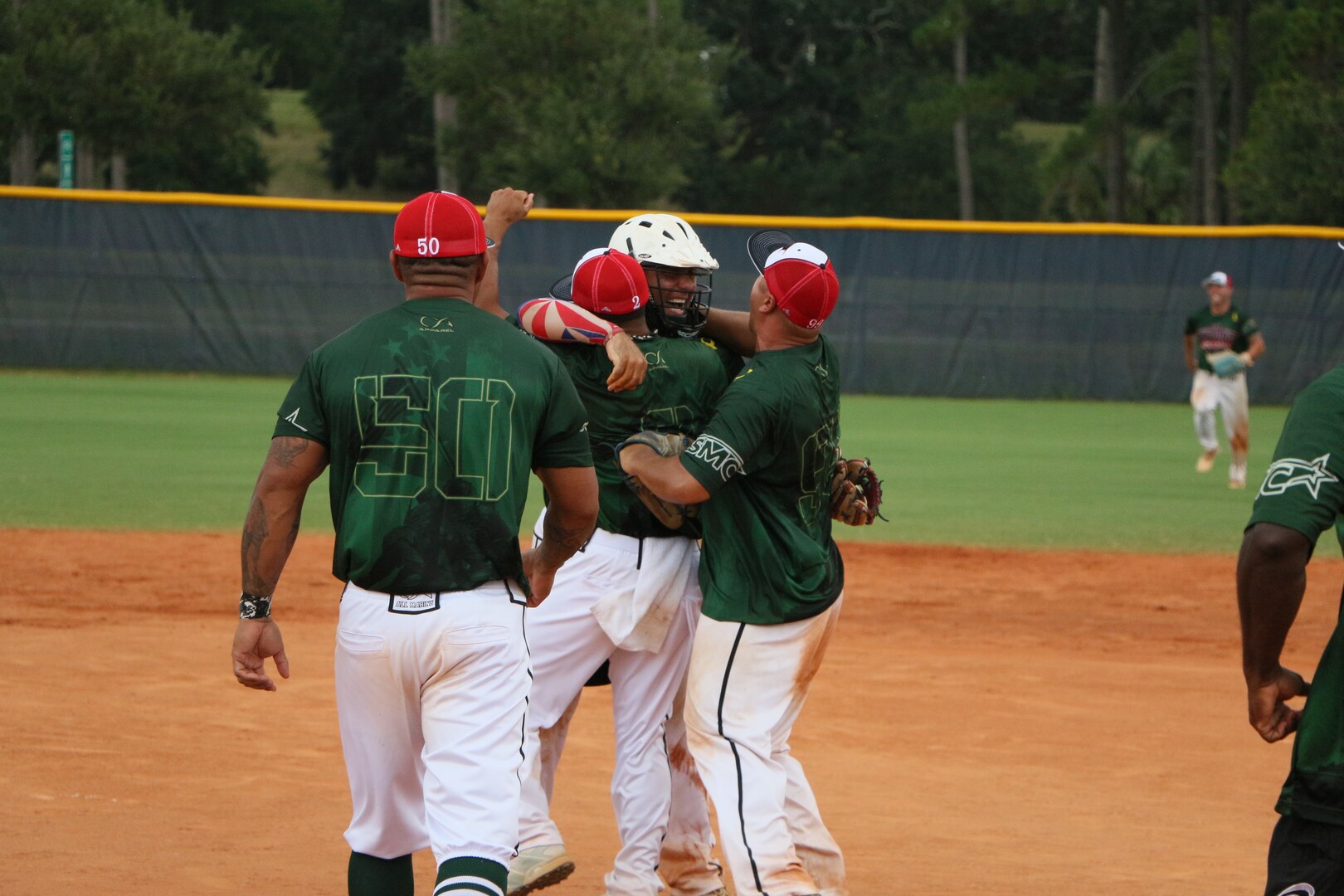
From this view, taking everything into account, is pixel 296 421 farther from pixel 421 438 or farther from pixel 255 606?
pixel 255 606

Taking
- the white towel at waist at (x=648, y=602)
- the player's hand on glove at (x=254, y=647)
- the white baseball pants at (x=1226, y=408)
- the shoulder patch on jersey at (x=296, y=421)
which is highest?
the shoulder patch on jersey at (x=296, y=421)

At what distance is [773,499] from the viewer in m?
4.59

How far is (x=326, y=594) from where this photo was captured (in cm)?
1042

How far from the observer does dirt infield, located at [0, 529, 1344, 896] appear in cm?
543

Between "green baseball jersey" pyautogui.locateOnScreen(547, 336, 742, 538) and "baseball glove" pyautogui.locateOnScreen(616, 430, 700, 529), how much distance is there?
0.42 feet

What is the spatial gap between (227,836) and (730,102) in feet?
199

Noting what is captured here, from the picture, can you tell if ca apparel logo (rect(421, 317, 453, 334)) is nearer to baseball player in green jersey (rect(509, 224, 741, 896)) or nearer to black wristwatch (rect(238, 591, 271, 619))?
black wristwatch (rect(238, 591, 271, 619))

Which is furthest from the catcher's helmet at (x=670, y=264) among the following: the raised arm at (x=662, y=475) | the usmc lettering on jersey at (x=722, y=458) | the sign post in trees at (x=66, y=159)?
the sign post in trees at (x=66, y=159)

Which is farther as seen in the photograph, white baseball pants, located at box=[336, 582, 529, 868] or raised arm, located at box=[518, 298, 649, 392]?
raised arm, located at box=[518, 298, 649, 392]

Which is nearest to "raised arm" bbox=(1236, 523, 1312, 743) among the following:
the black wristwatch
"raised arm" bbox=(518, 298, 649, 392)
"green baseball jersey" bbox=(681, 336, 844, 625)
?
"green baseball jersey" bbox=(681, 336, 844, 625)

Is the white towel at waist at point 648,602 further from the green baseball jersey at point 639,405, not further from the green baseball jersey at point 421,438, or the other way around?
the green baseball jersey at point 421,438

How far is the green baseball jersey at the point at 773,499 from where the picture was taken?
4.46m

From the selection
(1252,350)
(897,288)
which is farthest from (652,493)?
(897,288)

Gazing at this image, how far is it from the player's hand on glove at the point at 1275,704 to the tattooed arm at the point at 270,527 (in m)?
2.19
